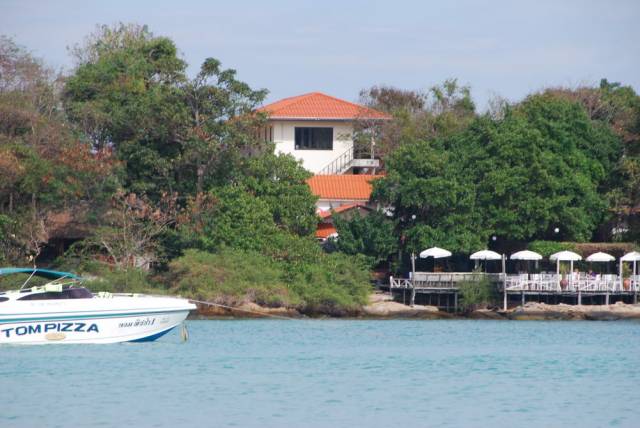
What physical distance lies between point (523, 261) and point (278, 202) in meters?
11.5

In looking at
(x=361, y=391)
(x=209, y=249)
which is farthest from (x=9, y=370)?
(x=209, y=249)

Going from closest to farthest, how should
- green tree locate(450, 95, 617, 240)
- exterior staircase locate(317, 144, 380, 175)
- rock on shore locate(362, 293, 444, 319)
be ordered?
1. rock on shore locate(362, 293, 444, 319)
2. green tree locate(450, 95, 617, 240)
3. exterior staircase locate(317, 144, 380, 175)

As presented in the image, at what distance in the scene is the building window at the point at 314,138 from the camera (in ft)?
216

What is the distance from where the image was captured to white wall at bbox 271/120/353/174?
65125mm

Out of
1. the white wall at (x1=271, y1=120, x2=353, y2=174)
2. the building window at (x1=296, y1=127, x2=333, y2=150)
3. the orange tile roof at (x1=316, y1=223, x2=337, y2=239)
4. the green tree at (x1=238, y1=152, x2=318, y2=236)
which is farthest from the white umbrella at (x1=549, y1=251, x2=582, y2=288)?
the building window at (x1=296, y1=127, x2=333, y2=150)

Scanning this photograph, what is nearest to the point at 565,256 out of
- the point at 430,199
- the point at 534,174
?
the point at 534,174

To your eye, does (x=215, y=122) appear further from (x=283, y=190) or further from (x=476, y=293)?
(x=476, y=293)

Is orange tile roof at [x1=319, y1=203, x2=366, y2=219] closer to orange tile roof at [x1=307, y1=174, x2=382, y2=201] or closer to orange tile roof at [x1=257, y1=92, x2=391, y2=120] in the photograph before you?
orange tile roof at [x1=307, y1=174, x2=382, y2=201]

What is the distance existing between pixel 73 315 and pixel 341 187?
3104 centimetres

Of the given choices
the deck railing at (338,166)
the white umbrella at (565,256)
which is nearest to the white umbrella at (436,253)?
the white umbrella at (565,256)

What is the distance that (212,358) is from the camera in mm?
32125

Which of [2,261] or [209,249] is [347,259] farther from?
[2,261]

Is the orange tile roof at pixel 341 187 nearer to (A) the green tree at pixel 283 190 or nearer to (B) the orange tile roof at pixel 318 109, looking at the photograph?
(B) the orange tile roof at pixel 318 109

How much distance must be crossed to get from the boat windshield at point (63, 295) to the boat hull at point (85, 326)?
0.41m
